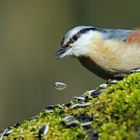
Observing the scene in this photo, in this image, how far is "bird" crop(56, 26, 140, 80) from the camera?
4.71 metres

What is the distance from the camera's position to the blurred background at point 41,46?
9.68m

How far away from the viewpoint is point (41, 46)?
10602 mm

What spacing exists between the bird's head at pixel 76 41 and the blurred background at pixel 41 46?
4437 mm

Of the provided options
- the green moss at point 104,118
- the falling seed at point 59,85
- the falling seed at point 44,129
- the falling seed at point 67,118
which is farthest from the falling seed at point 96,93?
the falling seed at point 59,85

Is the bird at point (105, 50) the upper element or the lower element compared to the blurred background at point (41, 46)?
lower

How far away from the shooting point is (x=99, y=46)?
16.2ft

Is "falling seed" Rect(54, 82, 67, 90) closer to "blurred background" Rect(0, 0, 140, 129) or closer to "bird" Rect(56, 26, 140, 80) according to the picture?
"bird" Rect(56, 26, 140, 80)

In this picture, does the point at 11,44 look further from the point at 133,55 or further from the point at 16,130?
the point at 16,130

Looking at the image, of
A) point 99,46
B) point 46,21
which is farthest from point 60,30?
point 99,46

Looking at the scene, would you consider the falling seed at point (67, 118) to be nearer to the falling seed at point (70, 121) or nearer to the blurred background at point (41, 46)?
the falling seed at point (70, 121)

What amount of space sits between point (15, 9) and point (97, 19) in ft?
5.18

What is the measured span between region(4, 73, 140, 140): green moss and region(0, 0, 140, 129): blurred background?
6331 millimetres

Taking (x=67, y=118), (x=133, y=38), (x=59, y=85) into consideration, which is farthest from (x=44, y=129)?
(x=133, y=38)

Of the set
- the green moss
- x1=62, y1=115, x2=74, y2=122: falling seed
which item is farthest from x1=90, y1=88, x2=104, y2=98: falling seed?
x1=62, y1=115, x2=74, y2=122: falling seed
